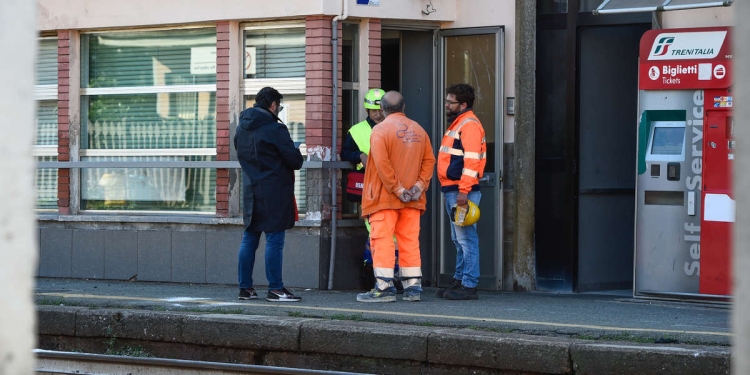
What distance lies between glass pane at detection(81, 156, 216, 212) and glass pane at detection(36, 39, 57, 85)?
949mm

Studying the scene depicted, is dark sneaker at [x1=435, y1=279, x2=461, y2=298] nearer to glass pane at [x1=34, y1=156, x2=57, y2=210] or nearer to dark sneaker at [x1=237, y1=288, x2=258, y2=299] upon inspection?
dark sneaker at [x1=237, y1=288, x2=258, y2=299]

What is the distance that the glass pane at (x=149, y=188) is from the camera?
11.2 m

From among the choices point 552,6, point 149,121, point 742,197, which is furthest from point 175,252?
point 742,197

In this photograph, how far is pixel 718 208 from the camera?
8.95 metres

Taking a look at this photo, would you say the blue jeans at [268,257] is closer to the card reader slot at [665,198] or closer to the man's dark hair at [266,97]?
the man's dark hair at [266,97]

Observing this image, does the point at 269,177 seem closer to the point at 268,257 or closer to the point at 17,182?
the point at 268,257

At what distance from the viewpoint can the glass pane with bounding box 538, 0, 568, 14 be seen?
408 inches

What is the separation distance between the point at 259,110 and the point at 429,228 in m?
2.72

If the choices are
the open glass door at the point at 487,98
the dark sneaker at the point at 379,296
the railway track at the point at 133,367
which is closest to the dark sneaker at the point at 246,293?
the dark sneaker at the point at 379,296

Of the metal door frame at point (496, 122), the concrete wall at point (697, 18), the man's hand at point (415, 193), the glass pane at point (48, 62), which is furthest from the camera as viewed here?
the glass pane at point (48, 62)

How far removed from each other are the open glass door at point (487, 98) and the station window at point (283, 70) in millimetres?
1386

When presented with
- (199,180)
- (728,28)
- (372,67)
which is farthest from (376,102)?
(728,28)

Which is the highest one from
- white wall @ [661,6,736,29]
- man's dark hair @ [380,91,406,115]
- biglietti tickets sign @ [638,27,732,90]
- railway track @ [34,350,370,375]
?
white wall @ [661,6,736,29]

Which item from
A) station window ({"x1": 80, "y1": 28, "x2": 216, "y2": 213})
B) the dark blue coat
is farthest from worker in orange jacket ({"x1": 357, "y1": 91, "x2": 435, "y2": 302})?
station window ({"x1": 80, "y1": 28, "x2": 216, "y2": 213})
